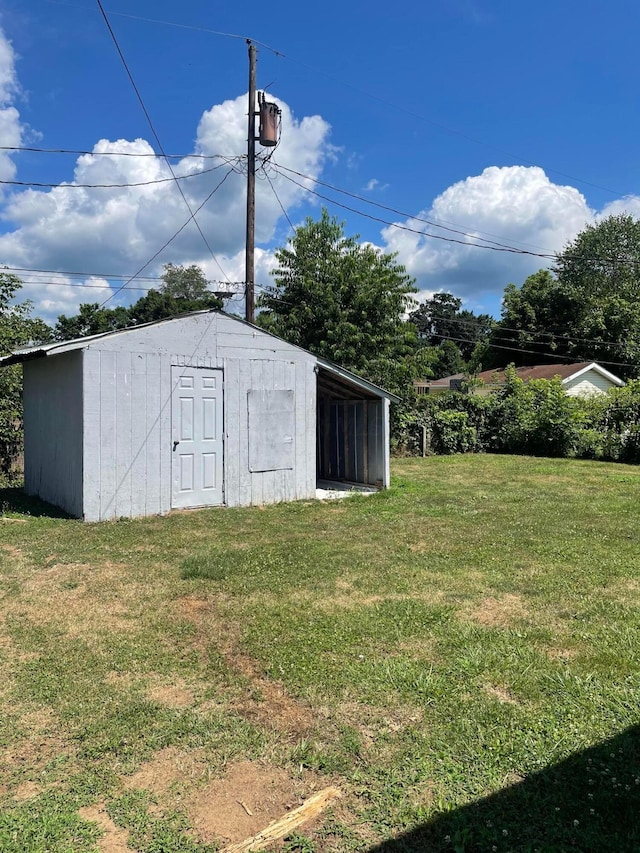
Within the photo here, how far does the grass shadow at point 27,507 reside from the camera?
27.3 feet

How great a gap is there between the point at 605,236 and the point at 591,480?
31311 millimetres

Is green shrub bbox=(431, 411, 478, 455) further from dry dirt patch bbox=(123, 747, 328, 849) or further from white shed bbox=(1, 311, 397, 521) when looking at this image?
dry dirt patch bbox=(123, 747, 328, 849)

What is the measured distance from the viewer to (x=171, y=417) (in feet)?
27.8

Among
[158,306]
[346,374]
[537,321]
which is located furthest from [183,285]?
[346,374]

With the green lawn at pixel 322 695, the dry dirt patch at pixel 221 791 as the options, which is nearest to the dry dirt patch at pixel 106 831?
the green lawn at pixel 322 695

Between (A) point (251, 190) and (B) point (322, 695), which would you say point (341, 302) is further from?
(B) point (322, 695)

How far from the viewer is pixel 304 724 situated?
2.98m

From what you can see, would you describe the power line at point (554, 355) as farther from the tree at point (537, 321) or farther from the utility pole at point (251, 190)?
the utility pole at point (251, 190)

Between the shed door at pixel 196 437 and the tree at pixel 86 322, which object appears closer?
the shed door at pixel 196 437

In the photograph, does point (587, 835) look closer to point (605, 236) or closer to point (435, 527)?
point (435, 527)

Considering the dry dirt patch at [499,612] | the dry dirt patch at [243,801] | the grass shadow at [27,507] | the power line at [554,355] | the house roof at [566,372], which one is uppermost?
the power line at [554,355]

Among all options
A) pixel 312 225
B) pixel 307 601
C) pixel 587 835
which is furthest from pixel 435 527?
pixel 312 225

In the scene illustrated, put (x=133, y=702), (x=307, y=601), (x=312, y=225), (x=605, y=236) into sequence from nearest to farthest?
(x=133, y=702) < (x=307, y=601) < (x=312, y=225) < (x=605, y=236)

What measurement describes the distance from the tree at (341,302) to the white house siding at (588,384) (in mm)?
10481
